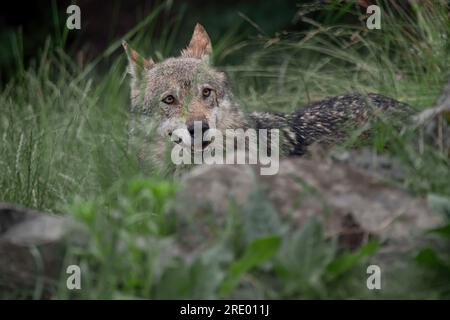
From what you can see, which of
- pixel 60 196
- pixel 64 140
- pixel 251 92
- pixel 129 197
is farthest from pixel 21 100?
pixel 129 197

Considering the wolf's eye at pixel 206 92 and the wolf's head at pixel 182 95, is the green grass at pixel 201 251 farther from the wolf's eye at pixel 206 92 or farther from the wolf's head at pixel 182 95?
the wolf's eye at pixel 206 92

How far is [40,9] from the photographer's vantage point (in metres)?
11.7

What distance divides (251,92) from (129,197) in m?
3.99

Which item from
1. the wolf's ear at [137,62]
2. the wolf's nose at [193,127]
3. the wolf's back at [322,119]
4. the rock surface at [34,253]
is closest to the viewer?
the rock surface at [34,253]

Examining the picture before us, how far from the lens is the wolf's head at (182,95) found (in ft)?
18.0

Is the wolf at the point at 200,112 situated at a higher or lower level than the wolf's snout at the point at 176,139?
higher

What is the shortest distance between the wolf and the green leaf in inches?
75.3

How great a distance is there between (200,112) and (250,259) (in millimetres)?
2141

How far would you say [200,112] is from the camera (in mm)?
5461

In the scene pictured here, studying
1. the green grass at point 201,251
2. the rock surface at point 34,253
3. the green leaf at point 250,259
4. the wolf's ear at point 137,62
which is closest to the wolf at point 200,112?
the wolf's ear at point 137,62

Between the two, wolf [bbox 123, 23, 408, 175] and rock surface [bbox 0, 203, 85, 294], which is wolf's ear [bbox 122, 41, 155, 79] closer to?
wolf [bbox 123, 23, 408, 175]

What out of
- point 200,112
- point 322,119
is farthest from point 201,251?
point 322,119

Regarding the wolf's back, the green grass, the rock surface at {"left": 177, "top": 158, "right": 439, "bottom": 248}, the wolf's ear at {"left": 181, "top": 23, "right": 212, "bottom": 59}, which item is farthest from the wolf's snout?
the rock surface at {"left": 177, "top": 158, "right": 439, "bottom": 248}
